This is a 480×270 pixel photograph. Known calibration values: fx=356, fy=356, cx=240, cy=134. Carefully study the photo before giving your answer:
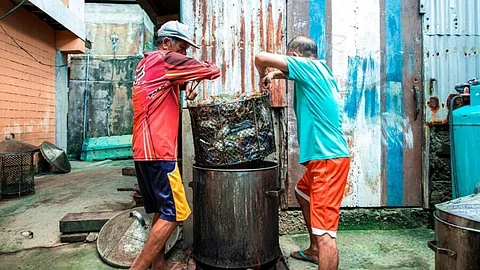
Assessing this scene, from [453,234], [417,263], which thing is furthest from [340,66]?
[453,234]

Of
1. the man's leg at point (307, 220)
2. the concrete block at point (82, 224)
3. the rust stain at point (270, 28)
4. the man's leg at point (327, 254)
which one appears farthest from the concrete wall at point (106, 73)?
the man's leg at point (327, 254)

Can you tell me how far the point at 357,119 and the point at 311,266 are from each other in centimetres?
176

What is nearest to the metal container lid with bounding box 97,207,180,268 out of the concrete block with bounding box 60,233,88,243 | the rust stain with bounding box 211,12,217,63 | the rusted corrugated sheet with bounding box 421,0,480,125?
the concrete block with bounding box 60,233,88,243

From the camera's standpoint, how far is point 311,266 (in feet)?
10.7

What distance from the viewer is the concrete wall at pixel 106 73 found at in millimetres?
13273

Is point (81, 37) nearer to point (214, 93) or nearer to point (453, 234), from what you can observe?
point (214, 93)

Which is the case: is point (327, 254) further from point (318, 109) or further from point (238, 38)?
point (238, 38)

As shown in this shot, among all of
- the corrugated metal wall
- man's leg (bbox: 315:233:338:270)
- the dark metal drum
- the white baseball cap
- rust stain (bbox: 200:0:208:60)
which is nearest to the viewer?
the dark metal drum

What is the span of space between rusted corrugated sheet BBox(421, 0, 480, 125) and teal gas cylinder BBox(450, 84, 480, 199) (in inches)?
16.9

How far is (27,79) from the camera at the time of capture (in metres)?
9.16

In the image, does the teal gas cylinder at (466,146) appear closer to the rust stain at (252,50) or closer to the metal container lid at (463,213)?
the metal container lid at (463,213)

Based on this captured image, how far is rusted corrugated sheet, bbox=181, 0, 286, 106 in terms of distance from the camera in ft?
12.7

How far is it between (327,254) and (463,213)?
1.00 meters

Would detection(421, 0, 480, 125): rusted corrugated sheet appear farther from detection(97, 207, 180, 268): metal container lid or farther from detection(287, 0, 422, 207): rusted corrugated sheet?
detection(97, 207, 180, 268): metal container lid
